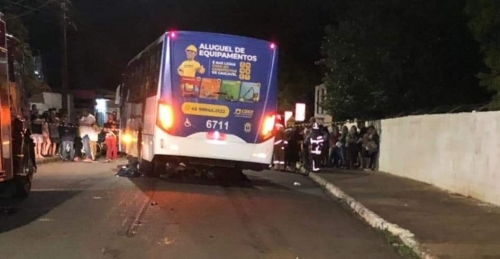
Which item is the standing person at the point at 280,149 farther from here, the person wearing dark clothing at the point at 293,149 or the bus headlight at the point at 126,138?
the bus headlight at the point at 126,138

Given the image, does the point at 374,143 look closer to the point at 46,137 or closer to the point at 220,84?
the point at 220,84

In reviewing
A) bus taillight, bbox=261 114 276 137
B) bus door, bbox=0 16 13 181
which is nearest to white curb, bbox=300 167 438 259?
bus taillight, bbox=261 114 276 137

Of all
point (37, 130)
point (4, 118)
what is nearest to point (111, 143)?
point (37, 130)

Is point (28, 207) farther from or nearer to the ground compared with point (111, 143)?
nearer to the ground

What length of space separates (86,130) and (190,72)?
36.2 feet

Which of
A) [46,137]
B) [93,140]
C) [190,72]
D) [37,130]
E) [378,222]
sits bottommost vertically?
[378,222]

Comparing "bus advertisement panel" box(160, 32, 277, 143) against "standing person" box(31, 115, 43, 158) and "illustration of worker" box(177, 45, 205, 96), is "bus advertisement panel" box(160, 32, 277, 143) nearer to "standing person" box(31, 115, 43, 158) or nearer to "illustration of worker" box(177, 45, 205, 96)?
"illustration of worker" box(177, 45, 205, 96)

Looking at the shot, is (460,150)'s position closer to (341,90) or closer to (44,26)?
(341,90)

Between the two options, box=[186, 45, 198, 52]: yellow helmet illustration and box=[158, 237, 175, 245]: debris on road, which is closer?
box=[158, 237, 175, 245]: debris on road

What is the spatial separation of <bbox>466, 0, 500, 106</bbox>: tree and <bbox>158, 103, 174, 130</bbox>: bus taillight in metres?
9.61

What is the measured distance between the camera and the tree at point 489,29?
21.7 m

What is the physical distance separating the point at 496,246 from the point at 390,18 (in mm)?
20254

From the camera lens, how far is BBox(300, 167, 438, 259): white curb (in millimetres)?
10026

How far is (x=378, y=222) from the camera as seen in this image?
40.9ft
